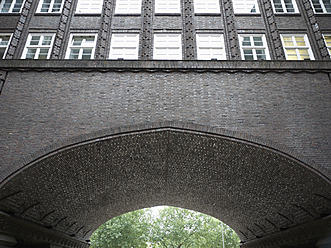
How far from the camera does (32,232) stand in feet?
36.9

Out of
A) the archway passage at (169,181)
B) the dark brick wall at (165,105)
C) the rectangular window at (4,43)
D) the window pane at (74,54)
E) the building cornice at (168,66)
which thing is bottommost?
the archway passage at (169,181)

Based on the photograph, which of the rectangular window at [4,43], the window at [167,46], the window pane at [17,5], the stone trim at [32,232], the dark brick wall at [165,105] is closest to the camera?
the dark brick wall at [165,105]

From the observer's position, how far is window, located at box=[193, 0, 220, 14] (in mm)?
13234

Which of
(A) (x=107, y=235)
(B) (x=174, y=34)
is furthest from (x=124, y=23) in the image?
(A) (x=107, y=235)

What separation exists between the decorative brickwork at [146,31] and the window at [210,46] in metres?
2.10

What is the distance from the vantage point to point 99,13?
13.0 meters

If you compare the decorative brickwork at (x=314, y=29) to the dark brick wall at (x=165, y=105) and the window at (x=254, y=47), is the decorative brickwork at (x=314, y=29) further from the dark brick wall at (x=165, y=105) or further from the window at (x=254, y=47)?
the window at (x=254, y=47)

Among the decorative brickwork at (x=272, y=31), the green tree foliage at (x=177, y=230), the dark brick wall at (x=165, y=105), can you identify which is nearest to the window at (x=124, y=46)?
the dark brick wall at (x=165, y=105)

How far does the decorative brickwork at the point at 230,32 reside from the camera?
11.5 m

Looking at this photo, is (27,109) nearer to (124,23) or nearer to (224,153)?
(124,23)

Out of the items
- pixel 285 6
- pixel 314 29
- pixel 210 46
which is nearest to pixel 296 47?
pixel 314 29

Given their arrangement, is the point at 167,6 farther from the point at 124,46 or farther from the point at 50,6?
the point at 50,6

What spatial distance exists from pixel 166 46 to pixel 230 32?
9.49 ft

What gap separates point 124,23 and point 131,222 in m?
16.7
